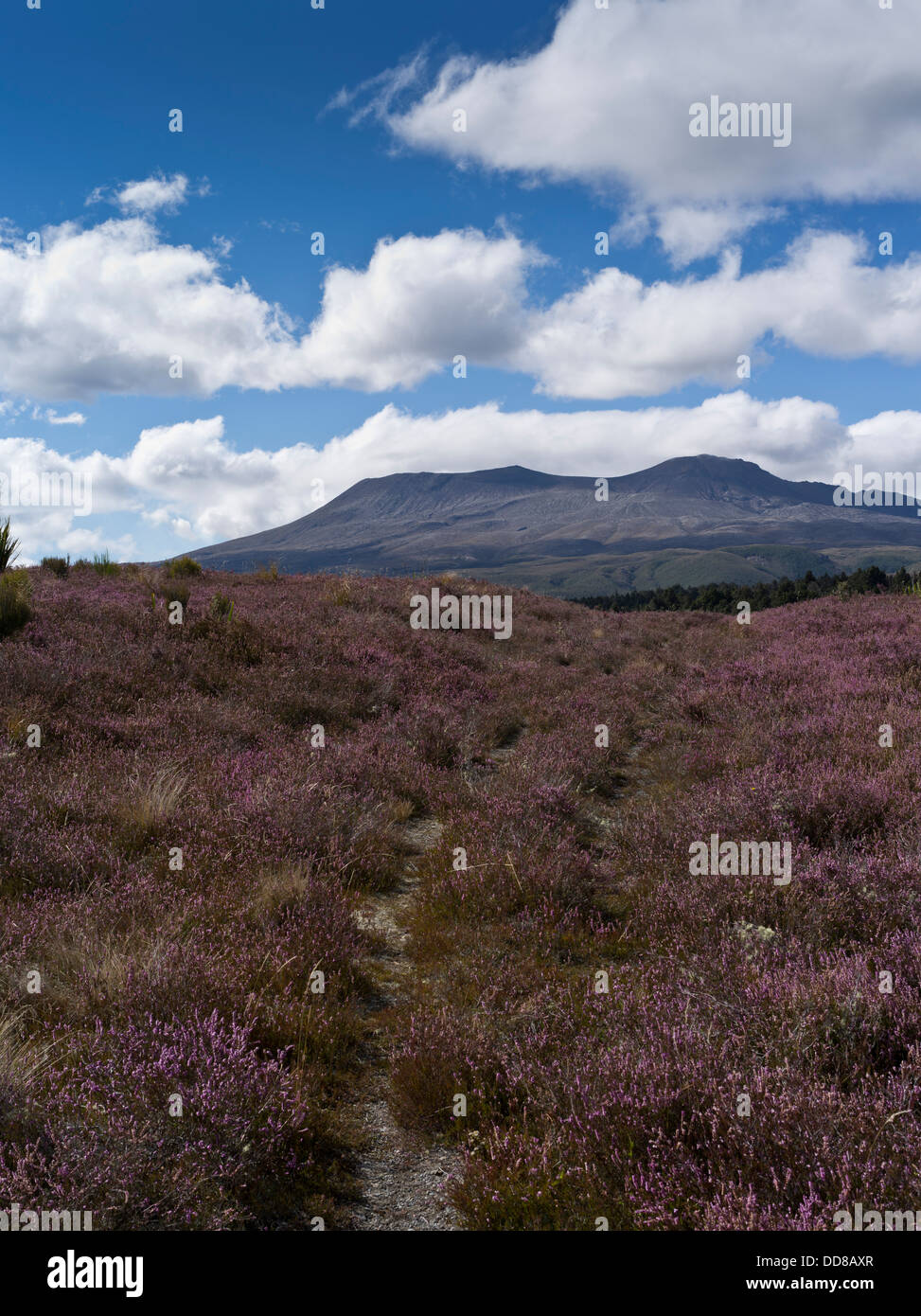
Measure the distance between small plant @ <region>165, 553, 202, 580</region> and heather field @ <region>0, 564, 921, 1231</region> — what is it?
9.52 metres

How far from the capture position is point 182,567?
19281 millimetres

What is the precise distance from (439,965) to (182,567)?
17256 millimetres

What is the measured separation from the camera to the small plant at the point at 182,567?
19.1 meters

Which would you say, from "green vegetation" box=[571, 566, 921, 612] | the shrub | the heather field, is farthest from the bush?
"green vegetation" box=[571, 566, 921, 612]

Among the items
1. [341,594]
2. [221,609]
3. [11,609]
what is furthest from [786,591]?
[11,609]

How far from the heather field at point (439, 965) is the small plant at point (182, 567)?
31.2 feet

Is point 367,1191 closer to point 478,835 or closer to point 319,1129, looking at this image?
point 319,1129

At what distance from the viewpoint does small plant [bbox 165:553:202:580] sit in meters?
19.1

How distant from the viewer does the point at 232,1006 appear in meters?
3.50

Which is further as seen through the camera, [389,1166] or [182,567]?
[182,567]

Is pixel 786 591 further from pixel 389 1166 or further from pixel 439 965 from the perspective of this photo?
pixel 389 1166

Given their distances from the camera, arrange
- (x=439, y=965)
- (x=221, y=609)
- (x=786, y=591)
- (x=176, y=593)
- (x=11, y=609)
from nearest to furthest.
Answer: (x=439, y=965) → (x=11, y=609) → (x=221, y=609) → (x=176, y=593) → (x=786, y=591)
